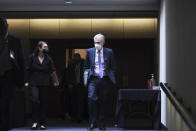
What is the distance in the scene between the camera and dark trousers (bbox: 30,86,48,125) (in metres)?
7.27

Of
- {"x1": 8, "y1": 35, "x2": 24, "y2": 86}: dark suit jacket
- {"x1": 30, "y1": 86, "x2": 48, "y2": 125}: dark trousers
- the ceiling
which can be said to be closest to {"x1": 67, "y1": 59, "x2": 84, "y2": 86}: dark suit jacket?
the ceiling

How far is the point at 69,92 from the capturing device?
32.1ft

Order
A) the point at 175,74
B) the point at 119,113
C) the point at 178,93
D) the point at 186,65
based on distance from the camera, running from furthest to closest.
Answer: the point at 119,113, the point at 175,74, the point at 178,93, the point at 186,65

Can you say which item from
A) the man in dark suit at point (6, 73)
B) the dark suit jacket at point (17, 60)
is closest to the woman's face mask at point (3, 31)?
the man in dark suit at point (6, 73)

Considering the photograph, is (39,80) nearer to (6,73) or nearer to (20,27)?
(6,73)

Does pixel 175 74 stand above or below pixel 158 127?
above

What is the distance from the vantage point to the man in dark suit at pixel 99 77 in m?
7.04

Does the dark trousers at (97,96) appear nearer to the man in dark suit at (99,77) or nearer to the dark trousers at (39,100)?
the man in dark suit at (99,77)

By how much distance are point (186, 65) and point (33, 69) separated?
138 inches

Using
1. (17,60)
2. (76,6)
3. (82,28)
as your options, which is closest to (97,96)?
(76,6)

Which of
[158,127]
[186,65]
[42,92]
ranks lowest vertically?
[158,127]

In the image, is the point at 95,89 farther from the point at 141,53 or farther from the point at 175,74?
the point at 141,53

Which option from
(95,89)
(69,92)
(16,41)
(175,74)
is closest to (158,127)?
(95,89)

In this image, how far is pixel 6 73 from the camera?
423 centimetres
